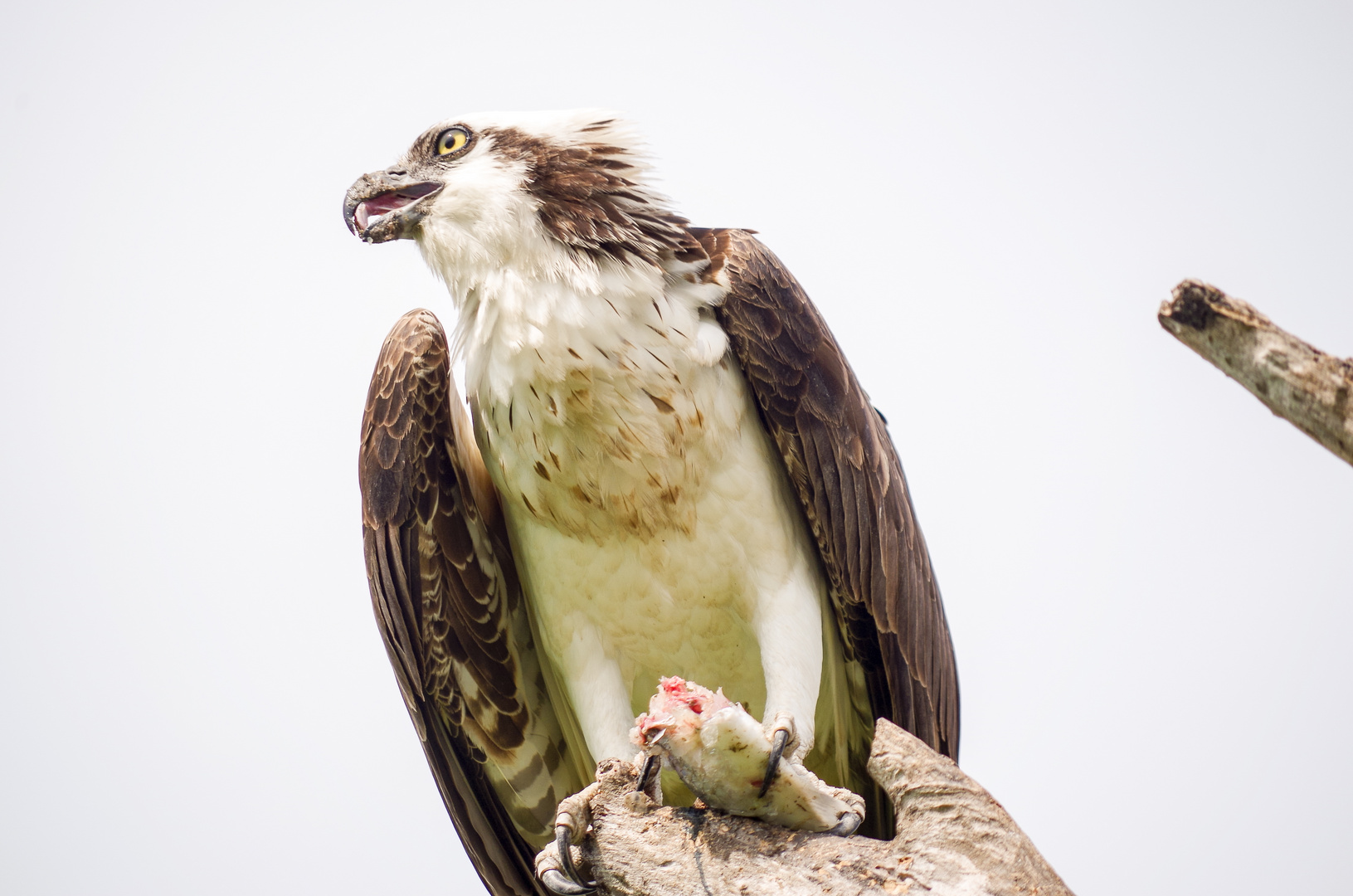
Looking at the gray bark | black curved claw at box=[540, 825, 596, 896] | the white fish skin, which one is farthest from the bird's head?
the gray bark

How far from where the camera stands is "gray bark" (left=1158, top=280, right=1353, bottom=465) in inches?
95.6

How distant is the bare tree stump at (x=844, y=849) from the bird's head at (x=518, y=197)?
6.84 ft

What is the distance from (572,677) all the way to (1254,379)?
3197 millimetres

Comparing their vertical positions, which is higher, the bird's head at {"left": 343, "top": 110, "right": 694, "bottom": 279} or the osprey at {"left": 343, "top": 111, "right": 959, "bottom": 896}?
the bird's head at {"left": 343, "top": 110, "right": 694, "bottom": 279}

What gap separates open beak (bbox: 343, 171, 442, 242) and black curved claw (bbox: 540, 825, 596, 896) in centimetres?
252

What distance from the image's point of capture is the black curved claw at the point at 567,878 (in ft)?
12.3

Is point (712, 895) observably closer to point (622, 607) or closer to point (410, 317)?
point (622, 607)

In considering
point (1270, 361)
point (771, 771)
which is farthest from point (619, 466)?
point (1270, 361)

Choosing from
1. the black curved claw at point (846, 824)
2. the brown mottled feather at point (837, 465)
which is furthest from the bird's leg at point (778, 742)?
the brown mottled feather at point (837, 465)

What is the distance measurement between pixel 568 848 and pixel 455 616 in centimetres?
154

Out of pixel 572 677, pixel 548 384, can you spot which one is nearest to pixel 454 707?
pixel 572 677

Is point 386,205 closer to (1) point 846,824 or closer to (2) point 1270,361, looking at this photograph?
(1) point 846,824

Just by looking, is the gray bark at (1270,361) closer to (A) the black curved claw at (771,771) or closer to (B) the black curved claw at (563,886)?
(A) the black curved claw at (771,771)

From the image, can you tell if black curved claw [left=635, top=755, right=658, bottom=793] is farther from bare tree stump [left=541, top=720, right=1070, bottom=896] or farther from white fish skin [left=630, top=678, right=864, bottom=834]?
white fish skin [left=630, top=678, right=864, bottom=834]
